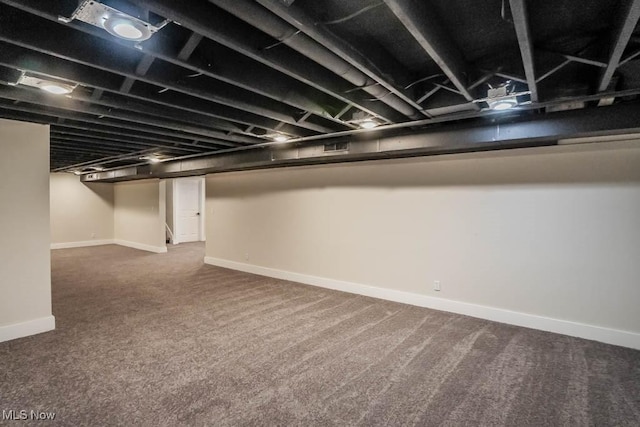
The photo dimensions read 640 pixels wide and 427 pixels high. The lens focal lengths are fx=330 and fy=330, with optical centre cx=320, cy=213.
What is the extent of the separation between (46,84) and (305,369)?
286 cm

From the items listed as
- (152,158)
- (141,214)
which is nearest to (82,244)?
(141,214)

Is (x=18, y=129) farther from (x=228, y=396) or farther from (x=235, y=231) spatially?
(x=235, y=231)

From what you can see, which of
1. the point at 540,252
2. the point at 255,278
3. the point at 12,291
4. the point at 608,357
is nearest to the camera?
the point at 608,357

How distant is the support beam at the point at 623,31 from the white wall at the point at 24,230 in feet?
15.4

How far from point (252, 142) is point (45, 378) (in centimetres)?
316

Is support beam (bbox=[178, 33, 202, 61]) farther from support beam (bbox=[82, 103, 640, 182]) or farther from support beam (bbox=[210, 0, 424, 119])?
support beam (bbox=[82, 103, 640, 182])

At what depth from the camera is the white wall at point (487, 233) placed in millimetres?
3244

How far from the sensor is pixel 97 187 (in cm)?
998

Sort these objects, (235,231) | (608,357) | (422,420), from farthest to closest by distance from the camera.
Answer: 1. (235,231)
2. (608,357)
3. (422,420)

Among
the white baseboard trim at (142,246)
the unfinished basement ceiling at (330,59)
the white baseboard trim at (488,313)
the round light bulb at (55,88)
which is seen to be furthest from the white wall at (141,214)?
the round light bulb at (55,88)

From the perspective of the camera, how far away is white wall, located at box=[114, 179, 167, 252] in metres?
8.65

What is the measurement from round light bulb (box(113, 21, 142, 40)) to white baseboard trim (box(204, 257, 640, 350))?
402 cm

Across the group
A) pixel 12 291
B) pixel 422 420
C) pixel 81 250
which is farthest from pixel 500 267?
pixel 81 250
